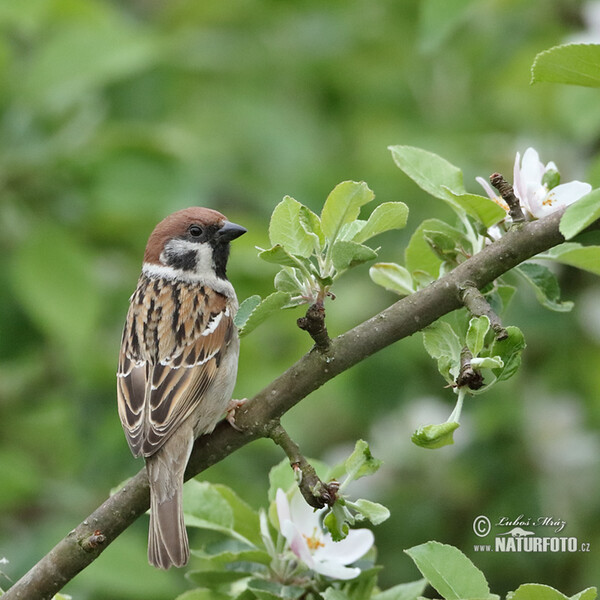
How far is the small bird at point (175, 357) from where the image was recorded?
2420mm

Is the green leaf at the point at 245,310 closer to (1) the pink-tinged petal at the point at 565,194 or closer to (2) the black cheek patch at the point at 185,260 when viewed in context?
(1) the pink-tinged petal at the point at 565,194

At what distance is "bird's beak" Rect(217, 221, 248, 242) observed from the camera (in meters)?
3.45

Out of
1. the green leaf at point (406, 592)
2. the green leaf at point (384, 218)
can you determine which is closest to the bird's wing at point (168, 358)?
the green leaf at point (406, 592)

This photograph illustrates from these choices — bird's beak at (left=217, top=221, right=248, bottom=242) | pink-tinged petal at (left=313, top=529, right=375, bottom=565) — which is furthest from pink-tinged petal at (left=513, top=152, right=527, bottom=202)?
bird's beak at (left=217, top=221, right=248, bottom=242)

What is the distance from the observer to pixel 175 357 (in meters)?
3.08

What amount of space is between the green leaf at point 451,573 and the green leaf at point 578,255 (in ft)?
2.02

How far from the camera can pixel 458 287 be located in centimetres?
187

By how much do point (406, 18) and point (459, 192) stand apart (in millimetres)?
3454

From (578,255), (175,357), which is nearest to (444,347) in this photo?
(578,255)

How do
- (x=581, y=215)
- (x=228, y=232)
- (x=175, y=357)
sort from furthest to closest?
(x=228, y=232), (x=175, y=357), (x=581, y=215)

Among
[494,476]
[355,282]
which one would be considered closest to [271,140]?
[355,282]

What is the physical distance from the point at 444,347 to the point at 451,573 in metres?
0.39

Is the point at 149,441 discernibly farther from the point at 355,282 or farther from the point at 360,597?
the point at 355,282

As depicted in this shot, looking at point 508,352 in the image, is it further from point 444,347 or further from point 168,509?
point 168,509
